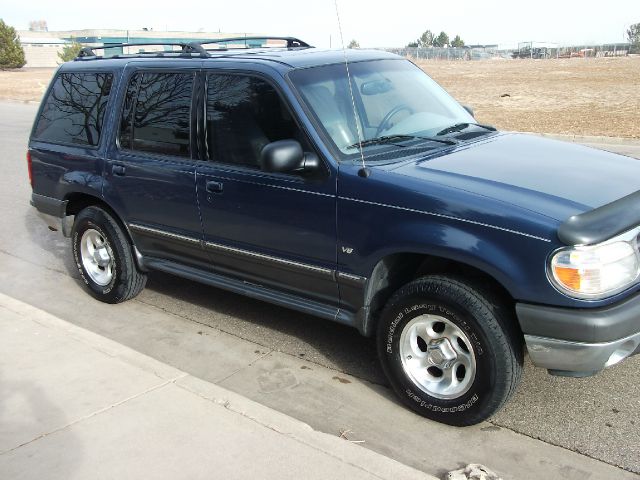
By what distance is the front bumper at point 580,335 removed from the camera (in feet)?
10.4

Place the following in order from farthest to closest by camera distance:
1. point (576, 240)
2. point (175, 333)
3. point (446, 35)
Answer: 1. point (446, 35)
2. point (175, 333)
3. point (576, 240)

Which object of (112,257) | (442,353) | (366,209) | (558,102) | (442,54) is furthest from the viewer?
(442,54)

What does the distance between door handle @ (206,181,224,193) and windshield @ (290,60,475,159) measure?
791mm

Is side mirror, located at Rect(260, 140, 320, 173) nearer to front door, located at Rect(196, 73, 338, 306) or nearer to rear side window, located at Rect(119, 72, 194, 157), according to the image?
front door, located at Rect(196, 73, 338, 306)

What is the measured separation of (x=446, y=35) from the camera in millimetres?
132250

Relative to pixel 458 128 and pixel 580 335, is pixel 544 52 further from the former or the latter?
pixel 580 335

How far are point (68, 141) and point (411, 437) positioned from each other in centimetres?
371

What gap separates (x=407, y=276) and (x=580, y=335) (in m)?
1.10

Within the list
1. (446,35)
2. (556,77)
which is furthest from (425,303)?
(446,35)

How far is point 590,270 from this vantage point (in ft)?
10.4

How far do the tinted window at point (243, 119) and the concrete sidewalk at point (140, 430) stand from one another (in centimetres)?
141

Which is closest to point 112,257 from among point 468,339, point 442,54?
point 468,339

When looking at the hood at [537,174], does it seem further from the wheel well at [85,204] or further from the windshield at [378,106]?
the wheel well at [85,204]

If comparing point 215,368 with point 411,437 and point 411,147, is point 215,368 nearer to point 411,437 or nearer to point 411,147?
point 411,437
